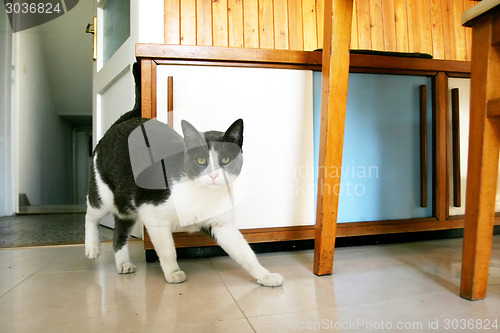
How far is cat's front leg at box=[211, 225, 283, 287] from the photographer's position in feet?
3.10

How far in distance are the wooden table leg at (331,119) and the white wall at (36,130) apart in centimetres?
279

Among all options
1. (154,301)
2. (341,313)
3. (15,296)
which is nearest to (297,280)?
(341,313)

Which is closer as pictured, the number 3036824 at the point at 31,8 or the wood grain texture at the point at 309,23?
the wood grain texture at the point at 309,23

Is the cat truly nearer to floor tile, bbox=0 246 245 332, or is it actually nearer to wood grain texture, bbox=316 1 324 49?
floor tile, bbox=0 246 245 332

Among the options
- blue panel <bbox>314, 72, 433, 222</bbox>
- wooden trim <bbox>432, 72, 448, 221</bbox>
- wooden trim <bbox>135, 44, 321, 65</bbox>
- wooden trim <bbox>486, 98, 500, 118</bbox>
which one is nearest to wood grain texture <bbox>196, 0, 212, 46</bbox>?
wooden trim <bbox>135, 44, 321, 65</bbox>

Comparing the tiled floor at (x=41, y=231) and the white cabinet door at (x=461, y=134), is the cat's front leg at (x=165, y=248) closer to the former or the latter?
the tiled floor at (x=41, y=231)

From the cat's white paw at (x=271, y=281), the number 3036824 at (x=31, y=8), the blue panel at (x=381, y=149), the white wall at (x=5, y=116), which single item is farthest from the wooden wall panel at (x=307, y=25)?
the number 3036824 at (x=31, y=8)

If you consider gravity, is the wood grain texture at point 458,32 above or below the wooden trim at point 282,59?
above

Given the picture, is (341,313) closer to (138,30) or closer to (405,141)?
(405,141)

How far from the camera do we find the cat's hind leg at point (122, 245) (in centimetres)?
111

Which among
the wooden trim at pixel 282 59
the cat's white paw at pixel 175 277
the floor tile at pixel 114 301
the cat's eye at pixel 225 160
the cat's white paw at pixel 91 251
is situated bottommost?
the floor tile at pixel 114 301

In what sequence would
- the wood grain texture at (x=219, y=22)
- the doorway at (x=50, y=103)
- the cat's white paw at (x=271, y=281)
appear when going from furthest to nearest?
the doorway at (x=50, y=103) → the wood grain texture at (x=219, y=22) → the cat's white paw at (x=271, y=281)

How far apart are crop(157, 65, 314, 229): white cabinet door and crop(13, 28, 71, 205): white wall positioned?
235 centimetres

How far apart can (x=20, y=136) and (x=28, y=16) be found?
1251 millimetres
